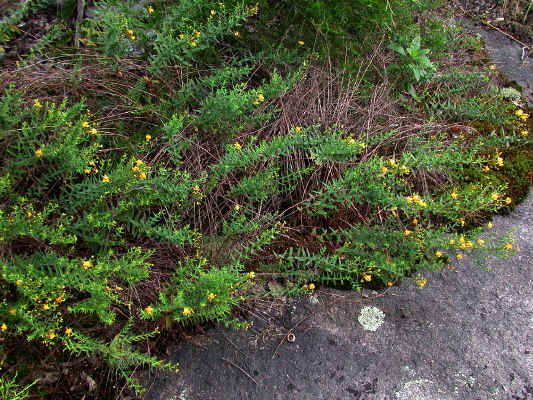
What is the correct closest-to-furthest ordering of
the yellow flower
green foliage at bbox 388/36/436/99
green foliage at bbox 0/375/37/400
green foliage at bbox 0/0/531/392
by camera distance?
green foliage at bbox 0/375/37/400, green foliage at bbox 0/0/531/392, the yellow flower, green foliage at bbox 388/36/436/99

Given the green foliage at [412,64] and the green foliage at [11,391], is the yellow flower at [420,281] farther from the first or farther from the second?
the green foliage at [11,391]

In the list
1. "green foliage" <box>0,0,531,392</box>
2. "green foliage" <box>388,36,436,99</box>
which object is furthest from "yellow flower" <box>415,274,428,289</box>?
"green foliage" <box>388,36,436,99</box>

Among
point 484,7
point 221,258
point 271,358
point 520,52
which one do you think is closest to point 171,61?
point 221,258

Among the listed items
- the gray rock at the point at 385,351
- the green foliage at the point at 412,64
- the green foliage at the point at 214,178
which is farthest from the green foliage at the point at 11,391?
the green foliage at the point at 412,64

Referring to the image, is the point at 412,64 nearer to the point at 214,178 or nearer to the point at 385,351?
the point at 214,178

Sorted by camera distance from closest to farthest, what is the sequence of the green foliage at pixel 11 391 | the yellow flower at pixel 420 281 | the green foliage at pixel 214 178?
the green foliage at pixel 11 391, the green foliage at pixel 214 178, the yellow flower at pixel 420 281

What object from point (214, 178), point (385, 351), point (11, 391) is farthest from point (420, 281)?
point (11, 391)

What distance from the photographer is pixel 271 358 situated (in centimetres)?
231

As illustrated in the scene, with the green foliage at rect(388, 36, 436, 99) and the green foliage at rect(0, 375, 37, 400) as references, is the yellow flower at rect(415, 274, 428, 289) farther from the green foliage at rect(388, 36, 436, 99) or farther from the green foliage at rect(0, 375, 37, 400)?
the green foliage at rect(0, 375, 37, 400)

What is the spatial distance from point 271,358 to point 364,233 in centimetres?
90

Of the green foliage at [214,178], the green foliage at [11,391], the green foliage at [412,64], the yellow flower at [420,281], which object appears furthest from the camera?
the green foliage at [412,64]

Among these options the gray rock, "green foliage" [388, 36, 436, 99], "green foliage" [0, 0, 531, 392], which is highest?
"green foliage" [388, 36, 436, 99]

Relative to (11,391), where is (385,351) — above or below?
below

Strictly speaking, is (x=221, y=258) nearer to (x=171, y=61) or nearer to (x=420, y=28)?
(x=171, y=61)
